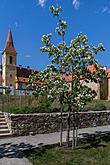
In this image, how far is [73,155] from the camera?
9.12 metres

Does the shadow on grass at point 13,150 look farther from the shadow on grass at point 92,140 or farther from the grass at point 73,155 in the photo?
the shadow on grass at point 92,140

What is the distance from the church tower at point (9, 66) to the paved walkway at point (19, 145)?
5554 centimetres

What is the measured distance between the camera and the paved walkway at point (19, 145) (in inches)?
326

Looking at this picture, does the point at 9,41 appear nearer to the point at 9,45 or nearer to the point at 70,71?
the point at 9,45

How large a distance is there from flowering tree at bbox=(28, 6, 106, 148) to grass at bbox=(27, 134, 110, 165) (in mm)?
748

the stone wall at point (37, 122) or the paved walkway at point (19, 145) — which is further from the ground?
the stone wall at point (37, 122)

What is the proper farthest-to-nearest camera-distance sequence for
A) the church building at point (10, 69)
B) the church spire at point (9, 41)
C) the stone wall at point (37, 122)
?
1. the church spire at point (9, 41)
2. the church building at point (10, 69)
3. the stone wall at point (37, 122)

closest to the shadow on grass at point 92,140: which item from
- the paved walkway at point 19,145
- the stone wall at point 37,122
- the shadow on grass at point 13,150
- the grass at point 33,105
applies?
the paved walkway at point 19,145

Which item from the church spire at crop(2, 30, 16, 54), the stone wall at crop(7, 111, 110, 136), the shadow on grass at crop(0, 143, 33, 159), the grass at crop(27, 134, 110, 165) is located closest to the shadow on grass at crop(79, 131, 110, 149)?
the grass at crop(27, 134, 110, 165)

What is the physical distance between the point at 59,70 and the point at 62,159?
140 inches

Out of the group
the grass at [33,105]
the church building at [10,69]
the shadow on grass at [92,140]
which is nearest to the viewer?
the shadow on grass at [92,140]

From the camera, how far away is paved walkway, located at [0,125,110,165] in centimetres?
829

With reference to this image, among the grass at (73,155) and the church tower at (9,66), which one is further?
the church tower at (9,66)

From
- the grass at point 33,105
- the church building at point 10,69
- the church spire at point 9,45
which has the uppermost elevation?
the church spire at point 9,45
